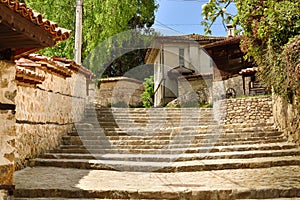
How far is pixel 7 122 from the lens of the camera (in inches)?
161

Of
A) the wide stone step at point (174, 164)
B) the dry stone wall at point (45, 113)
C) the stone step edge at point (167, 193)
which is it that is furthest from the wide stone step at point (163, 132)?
the stone step edge at point (167, 193)

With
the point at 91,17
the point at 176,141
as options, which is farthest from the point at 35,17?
the point at 91,17

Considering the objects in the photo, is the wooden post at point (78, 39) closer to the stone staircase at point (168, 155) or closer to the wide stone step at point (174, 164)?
the stone staircase at point (168, 155)

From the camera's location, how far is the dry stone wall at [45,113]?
7.35 m

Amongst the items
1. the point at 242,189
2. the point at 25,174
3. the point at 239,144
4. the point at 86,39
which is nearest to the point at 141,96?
the point at 86,39

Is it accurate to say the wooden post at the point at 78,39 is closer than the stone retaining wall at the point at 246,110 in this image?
No

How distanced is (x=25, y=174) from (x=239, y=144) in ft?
18.1

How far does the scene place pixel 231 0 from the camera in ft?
20.6

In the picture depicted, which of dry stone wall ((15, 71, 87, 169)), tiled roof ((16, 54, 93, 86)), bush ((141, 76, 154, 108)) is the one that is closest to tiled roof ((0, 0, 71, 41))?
tiled roof ((16, 54, 93, 86))

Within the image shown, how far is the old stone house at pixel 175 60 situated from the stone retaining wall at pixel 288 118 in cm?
1320

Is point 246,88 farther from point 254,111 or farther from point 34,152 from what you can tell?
point 34,152

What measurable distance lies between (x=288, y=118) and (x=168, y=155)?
10.8ft

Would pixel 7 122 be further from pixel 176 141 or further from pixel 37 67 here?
pixel 176 141

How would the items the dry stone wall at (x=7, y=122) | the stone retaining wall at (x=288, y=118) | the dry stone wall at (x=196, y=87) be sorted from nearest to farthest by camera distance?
the dry stone wall at (x=7, y=122)
the stone retaining wall at (x=288, y=118)
the dry stone wall at (x=196, y=87)
